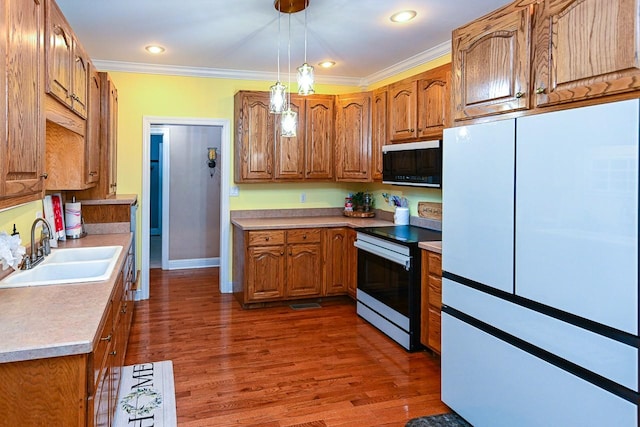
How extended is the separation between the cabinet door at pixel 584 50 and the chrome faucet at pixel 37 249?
2654 mm

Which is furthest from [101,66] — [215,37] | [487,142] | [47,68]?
[487,142]

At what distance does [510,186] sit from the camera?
2080 mm

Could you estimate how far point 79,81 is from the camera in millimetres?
2734

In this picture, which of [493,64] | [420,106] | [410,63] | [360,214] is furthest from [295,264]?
[493,64]

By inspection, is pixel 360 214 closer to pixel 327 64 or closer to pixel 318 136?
pixel 318 136

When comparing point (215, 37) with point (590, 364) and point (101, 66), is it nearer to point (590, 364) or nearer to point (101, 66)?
point (101, 66)

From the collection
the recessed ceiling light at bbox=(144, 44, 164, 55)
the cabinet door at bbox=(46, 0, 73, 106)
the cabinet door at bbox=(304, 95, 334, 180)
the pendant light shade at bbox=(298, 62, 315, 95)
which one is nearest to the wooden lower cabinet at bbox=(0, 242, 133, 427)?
the cabinet door at bbox=(46, 0, 73, 106)

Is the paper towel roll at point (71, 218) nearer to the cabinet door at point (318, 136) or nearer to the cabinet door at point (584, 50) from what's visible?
the cabinet door at point (318, 136)

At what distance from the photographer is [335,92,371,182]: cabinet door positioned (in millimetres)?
4719

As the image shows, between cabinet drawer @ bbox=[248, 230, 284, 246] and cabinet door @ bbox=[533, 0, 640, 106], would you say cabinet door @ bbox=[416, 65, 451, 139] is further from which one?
cabinet drawer @ bbox=[248, 230, 284, 246]

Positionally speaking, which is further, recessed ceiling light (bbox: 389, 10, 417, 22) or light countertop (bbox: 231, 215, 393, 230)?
light countertop (bbox: 231, 215, 393, 230)

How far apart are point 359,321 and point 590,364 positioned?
2682mm

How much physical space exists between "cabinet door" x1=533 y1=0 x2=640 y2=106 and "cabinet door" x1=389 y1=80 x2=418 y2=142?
1.84m

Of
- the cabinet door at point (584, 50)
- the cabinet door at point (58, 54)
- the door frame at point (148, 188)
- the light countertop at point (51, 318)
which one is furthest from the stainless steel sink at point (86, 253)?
the cabinet door at point (584, 50)
